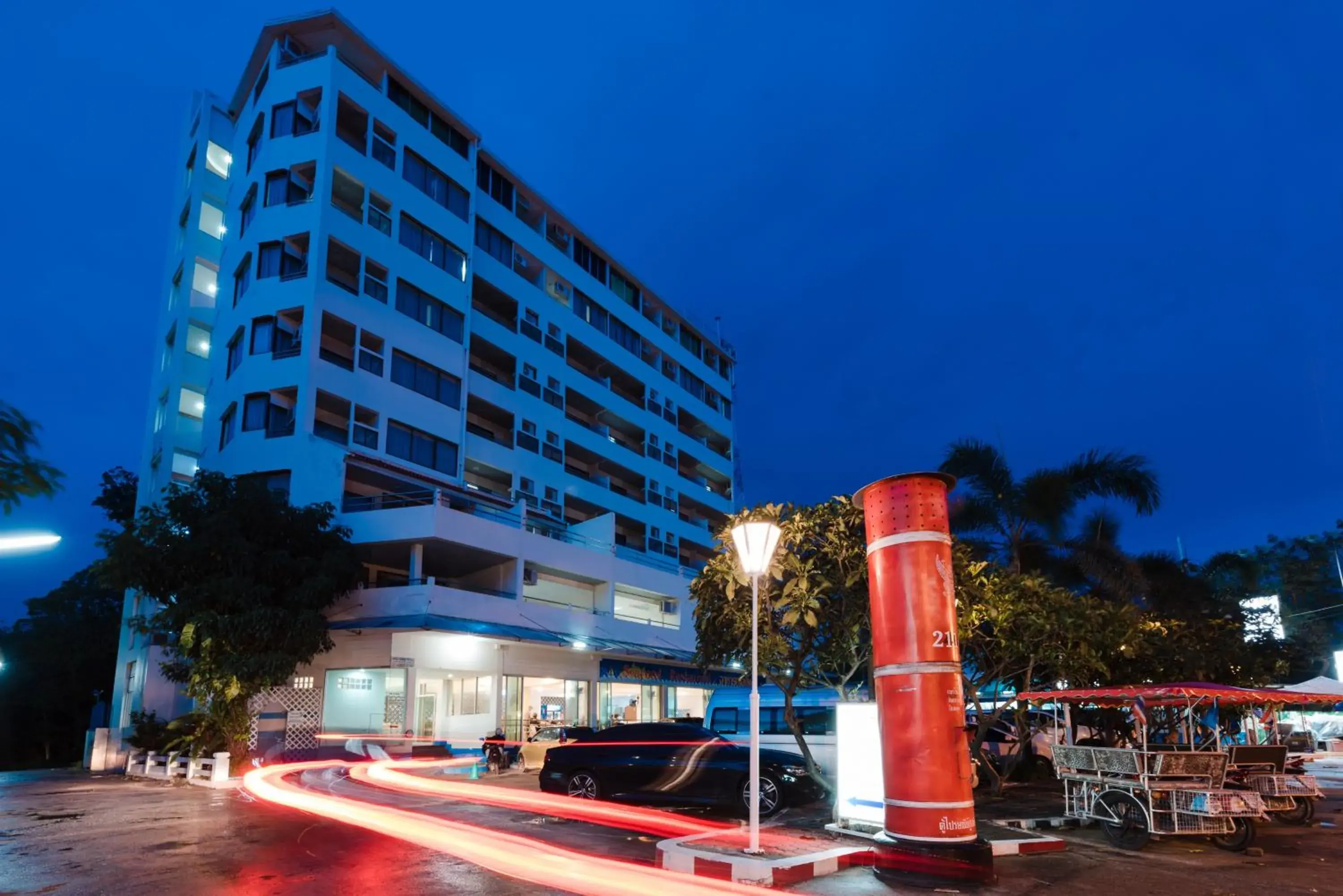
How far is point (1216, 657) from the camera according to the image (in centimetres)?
2314

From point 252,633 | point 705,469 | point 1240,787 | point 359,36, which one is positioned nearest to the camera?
point 1240,787

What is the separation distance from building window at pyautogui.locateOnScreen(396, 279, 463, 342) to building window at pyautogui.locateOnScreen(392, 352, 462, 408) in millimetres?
1570

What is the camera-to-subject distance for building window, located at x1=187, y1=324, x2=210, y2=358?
3728cm

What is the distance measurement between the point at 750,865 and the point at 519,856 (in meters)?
2.69

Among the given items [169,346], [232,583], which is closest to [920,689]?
[232,583]

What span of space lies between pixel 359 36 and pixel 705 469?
3270cm

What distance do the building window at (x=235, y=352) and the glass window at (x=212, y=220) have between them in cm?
885

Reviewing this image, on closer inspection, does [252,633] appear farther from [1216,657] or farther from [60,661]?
[60,661]

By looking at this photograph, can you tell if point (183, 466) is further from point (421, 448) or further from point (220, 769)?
point (220, 769)

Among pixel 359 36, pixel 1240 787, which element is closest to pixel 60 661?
pixel 359 36

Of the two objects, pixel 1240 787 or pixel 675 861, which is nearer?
pixel 675 861

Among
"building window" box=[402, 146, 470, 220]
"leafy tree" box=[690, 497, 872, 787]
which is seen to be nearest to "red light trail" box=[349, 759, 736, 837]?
"leafy tree" box=[690, 497, 872, 787]

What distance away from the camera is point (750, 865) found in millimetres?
8758

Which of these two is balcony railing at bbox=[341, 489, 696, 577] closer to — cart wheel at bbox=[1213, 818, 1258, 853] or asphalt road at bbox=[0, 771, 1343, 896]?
asphalt road at bbox=[0, 771, 1343, 896]
